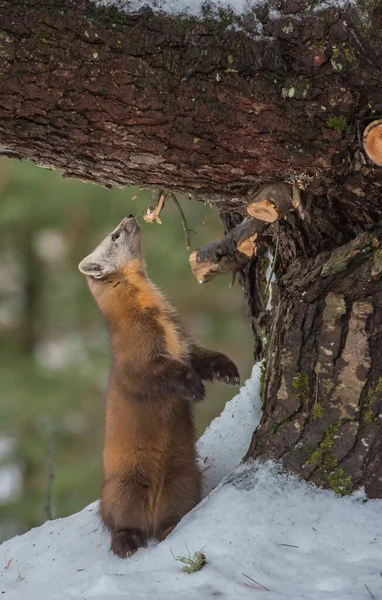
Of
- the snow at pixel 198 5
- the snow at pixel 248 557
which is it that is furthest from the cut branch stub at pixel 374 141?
the snow at pixel 248 557

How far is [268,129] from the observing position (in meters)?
3.42

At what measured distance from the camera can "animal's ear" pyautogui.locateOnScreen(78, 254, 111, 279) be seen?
507 centimetres

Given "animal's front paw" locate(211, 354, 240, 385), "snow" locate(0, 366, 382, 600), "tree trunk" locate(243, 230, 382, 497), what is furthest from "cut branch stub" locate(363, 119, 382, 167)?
"animal's front paw" locate(211, 354, 240, 385)

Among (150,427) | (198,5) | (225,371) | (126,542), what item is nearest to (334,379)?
(225,371)

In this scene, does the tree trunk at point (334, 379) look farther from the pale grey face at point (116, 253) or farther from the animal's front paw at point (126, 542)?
the pale grey face at point (116, 253)

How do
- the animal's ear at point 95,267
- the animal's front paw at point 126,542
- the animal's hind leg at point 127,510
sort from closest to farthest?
1. the animal's front paw at point 126,542
2. the animal's hind leg at point 127,510
3. the animal's ear at point 95,267

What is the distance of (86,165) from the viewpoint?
368 centimetres

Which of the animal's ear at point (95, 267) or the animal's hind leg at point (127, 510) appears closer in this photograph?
the animal's hind leg at point (127, 510)

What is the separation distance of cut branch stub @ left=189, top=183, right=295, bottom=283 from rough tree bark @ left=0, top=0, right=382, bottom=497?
0.06m

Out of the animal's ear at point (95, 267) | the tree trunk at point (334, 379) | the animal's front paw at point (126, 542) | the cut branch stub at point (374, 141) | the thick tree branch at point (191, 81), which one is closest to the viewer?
the thick tree branch at point (191, 81)

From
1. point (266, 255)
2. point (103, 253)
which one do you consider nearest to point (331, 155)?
point (266, 255)

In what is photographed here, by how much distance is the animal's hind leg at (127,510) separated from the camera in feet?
13.3

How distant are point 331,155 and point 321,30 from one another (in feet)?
1.78

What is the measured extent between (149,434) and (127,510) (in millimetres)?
427
